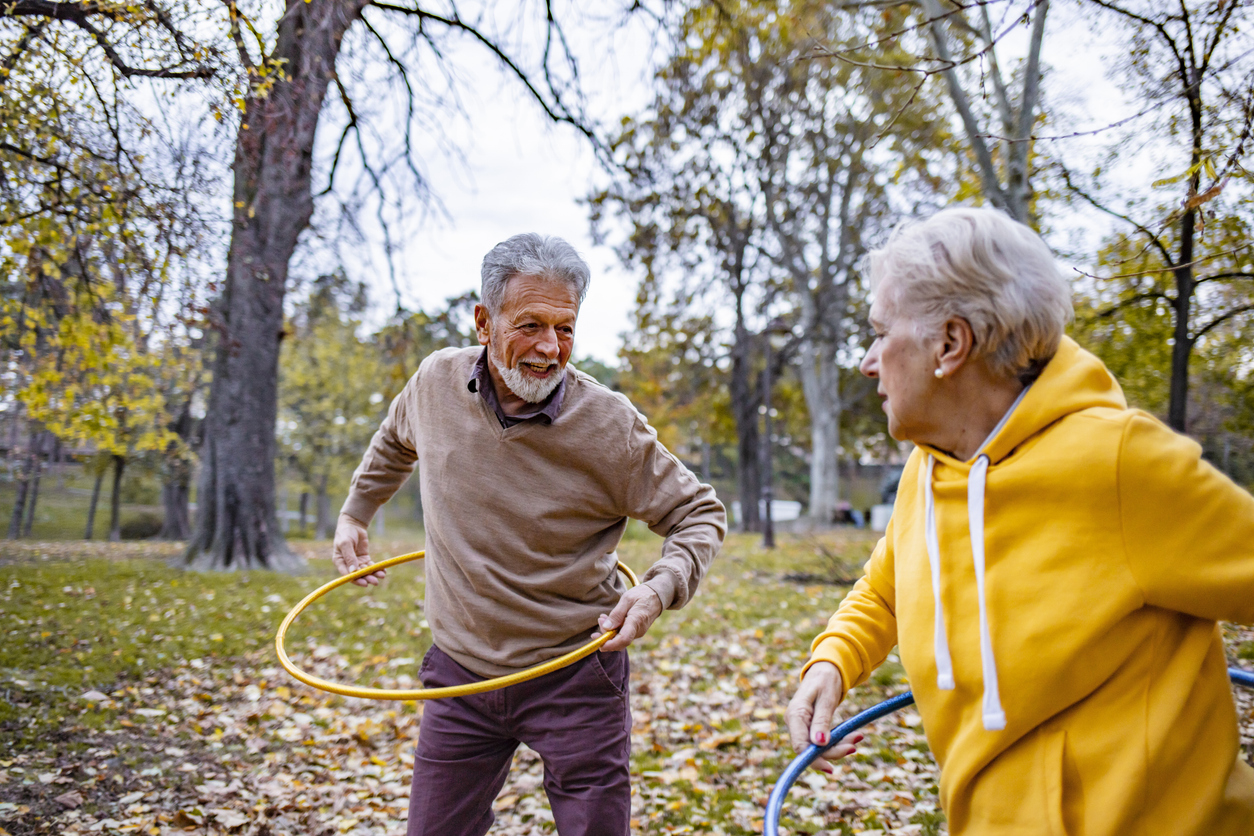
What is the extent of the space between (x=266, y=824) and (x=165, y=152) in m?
4.09

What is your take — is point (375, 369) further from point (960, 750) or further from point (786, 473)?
point (786, 473)

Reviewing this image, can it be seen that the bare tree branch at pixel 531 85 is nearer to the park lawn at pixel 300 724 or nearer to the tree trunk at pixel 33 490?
the park lawn at pixel 300 724

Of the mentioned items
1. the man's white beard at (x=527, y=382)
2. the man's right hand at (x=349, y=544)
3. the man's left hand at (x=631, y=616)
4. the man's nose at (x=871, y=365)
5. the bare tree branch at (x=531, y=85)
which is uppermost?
the bare tree branch at (x=531, y=85)

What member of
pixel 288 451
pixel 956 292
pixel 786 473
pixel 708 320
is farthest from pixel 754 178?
pixel 786 473

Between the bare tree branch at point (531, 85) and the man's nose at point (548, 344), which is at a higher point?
the bare tree branch at point (531, 85)

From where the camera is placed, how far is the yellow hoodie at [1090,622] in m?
1.36

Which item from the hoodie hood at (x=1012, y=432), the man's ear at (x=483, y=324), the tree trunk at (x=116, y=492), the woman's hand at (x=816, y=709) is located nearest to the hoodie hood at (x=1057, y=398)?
the hoodie hood at (x=1012, y=432)

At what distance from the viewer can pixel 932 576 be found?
163 centimetres

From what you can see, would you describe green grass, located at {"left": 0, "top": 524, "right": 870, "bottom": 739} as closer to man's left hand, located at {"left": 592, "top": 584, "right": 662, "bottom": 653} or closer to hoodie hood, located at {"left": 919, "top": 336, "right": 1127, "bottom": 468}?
man's left hand, located at {"left": 592, "top": 584, "right": 662, "bottom": 653}

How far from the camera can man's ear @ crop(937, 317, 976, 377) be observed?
62.1 inches

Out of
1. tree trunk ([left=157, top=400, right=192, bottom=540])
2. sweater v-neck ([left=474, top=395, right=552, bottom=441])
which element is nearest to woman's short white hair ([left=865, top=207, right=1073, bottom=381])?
sweater v-neck ([left=474, top=395, right=552, bottom=441])

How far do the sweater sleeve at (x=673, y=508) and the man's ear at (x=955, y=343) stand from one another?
1162 mm

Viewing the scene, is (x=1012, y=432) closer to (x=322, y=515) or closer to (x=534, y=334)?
(x=534, y=334)

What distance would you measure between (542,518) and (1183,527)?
1659 millimetres
